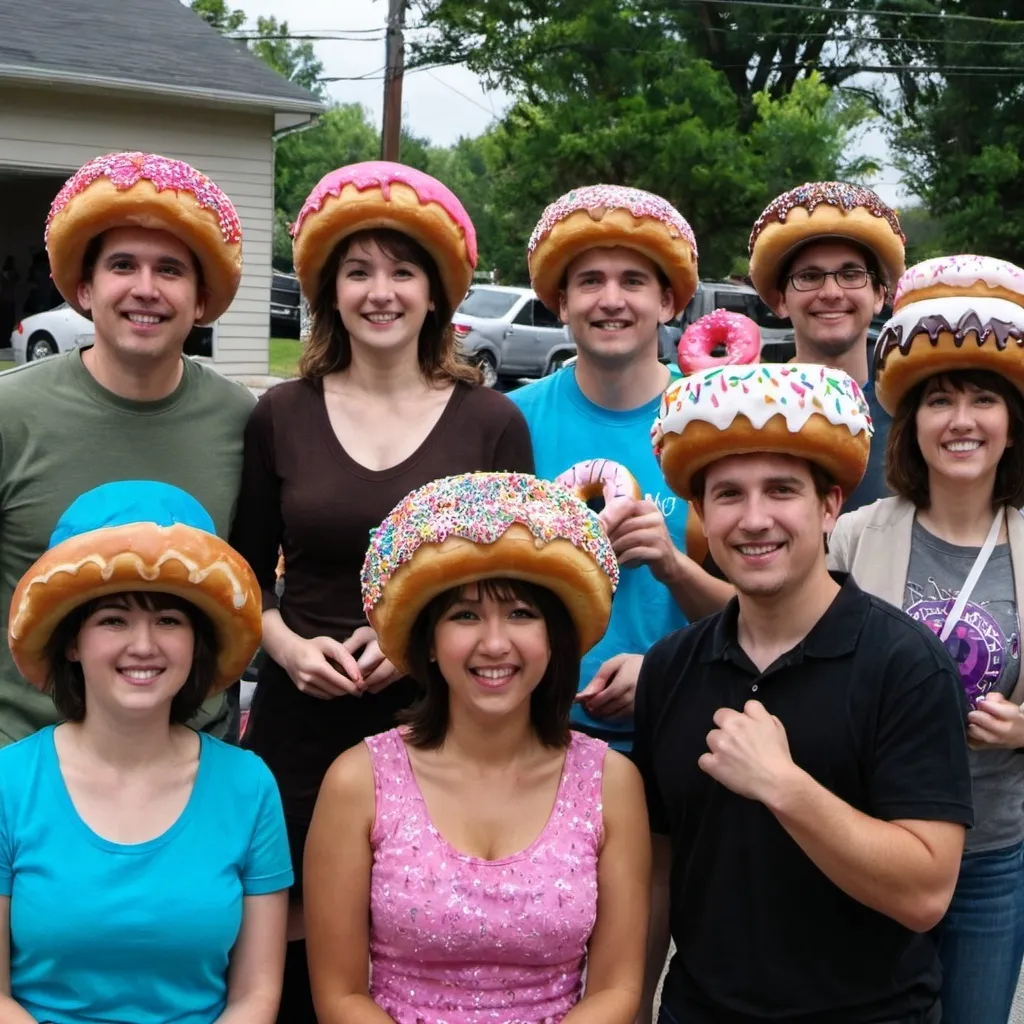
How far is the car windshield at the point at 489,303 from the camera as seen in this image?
22.6 meters

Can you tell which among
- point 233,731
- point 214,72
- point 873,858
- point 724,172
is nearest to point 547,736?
point 873,858

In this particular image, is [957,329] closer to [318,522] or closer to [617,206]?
[617,206]

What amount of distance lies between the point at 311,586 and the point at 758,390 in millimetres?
1314

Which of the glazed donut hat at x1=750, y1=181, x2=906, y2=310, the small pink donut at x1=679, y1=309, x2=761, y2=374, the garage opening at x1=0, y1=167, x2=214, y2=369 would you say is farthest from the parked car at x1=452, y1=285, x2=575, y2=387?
the glazed donut hat at x1=750, y1=181, x2=906, y2=310

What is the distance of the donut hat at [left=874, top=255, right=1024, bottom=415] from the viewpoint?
9.89 ft

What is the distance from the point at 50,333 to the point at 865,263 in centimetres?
1613

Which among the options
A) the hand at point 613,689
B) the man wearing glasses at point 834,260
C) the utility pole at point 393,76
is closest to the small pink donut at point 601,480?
the hand at point 613,689

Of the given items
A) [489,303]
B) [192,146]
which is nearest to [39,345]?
[192,146]

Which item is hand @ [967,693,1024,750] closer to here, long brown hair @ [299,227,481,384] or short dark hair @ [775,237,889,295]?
long brown hair @ [299,227,481,384]

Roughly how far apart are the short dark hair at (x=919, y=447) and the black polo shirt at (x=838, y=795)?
65 centimetres

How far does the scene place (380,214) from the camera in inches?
129

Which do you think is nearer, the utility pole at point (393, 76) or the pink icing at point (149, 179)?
the pink icing at point (149, 179)

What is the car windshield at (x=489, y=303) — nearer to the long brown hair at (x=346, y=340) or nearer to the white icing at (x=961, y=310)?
the long brown hair at (x=346, y=340)

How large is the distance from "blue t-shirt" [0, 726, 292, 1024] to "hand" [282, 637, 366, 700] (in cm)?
47
